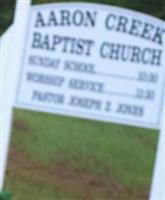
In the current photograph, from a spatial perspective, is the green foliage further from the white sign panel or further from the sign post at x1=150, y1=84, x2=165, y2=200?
the sign post at x1=150, y1=84, x2=165, y2=200

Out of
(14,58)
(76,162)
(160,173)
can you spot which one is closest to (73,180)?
(76,162)

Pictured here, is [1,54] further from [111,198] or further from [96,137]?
[111,198]

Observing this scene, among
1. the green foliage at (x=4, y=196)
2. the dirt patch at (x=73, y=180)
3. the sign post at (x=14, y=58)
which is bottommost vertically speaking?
the green foliage at (x=4, y=196)

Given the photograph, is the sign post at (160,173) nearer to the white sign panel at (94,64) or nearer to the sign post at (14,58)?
the white sign panel at (94,64)

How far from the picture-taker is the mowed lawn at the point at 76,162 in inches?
235

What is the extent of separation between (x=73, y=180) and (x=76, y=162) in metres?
0.17

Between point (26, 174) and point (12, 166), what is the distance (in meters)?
0.14

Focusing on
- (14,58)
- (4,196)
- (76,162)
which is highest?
(14,58)

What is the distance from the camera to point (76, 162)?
239 inches

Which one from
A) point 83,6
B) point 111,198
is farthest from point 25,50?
point 111,198

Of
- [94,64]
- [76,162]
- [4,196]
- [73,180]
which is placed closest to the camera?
[4,196]

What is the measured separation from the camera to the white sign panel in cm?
580

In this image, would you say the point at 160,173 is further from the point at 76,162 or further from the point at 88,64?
the point at 88,64

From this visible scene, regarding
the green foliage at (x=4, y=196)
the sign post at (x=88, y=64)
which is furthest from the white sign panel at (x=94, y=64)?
the green foliage at (x=4, y=196)
